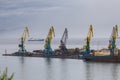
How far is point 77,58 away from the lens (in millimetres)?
91375

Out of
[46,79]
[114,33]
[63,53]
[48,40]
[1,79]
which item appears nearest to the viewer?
[1,79]

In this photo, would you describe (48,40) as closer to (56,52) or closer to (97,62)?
(56,52)

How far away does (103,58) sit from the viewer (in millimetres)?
82125

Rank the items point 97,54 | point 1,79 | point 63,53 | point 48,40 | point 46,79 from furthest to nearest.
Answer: point 48,40, point 63,53, point 97,54, point 46,79, point 1,79

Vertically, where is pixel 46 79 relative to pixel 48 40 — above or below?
below

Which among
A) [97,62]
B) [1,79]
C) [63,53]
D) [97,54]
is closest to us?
[1,79]

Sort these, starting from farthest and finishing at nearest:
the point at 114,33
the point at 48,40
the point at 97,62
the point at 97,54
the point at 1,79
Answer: the point at 48,40
the point at 114,33
the point at 97,54
the point at 97,62
the point at 1,79

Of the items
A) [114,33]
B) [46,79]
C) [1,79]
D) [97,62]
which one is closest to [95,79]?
[46,79]

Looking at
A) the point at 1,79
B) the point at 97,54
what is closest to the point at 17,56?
the point at 97,54

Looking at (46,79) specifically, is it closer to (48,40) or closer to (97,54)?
(97,54)

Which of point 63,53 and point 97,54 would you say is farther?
point 63,53

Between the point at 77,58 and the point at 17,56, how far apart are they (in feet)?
74.8

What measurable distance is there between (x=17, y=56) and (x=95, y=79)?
206 ft

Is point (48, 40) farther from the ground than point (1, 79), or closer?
farther from the ground
